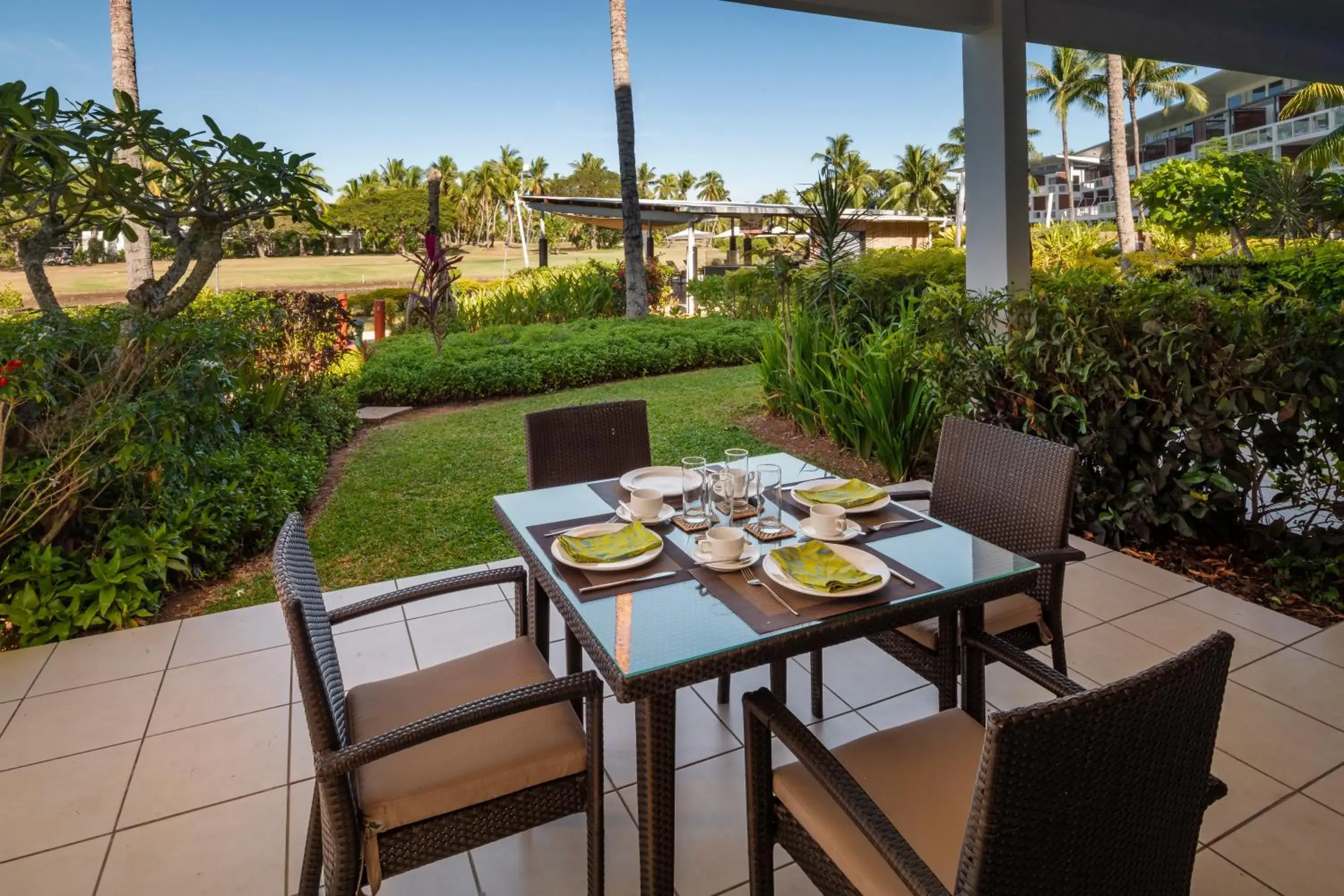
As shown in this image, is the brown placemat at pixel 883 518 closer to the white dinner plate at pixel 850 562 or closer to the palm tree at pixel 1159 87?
the white dinner plate at pixel 850 562

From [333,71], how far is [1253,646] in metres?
28.5

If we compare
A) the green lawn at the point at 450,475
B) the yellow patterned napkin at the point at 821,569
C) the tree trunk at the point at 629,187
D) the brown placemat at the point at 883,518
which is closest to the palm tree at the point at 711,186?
the tree trunk at the point at 629,187

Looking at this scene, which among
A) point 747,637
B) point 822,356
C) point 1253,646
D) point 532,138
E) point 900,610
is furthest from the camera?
point 532,138

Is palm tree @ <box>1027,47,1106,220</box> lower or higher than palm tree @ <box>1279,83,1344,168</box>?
higher

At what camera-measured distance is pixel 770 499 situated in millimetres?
1878

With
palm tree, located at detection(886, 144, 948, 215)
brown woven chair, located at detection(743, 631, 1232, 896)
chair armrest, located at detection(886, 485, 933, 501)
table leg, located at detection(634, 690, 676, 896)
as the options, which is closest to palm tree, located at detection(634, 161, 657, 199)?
palm tree, located at detection(886, 144, 948, 215)

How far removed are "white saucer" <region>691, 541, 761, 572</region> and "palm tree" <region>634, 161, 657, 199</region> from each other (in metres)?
43.6

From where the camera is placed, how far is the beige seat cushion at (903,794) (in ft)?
3.75

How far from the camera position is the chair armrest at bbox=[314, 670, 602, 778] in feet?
3.94

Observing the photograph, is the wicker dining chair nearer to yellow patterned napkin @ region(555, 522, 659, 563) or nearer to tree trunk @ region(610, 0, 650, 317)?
yellow patterned napkin @ region(555, 522, 659, 563)

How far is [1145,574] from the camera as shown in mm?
→ 3043

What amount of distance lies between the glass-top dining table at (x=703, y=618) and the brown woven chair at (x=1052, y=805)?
0.49ft

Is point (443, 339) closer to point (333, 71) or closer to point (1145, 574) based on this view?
point (1145, 574)

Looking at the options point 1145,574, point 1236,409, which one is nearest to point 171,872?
point 1145,574
